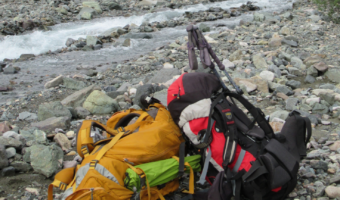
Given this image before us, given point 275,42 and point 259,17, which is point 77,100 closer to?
point 275,42

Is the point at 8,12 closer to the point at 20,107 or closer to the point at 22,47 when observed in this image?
the point at 22,47

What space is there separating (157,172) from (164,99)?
2.00 meters

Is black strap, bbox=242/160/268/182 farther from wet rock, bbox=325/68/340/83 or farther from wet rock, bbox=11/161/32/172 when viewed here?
wet rock, bbox=325/68/340/83

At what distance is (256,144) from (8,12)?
1741cm

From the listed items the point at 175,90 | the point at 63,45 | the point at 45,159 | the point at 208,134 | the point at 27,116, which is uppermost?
the point at 175,90

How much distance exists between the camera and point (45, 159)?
9.90 feet

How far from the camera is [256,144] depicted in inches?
94.9

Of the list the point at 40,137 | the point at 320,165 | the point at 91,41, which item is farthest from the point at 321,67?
the point at 91,41

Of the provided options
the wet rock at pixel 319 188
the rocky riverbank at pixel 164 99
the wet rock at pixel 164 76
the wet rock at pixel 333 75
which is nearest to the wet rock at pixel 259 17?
the rocky riverbank at pixel 164 99

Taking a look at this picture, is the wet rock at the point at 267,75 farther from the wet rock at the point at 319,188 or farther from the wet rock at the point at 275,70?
the wet rock at the point at 319,188

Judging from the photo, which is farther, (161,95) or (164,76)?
(164,76)

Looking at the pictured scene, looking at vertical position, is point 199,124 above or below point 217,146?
above

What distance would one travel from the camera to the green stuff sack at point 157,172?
2.23 meters

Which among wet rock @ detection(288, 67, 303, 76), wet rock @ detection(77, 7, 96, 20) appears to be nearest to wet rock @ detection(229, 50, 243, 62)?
wet rock @ detection(288, 67, 303, 76)
